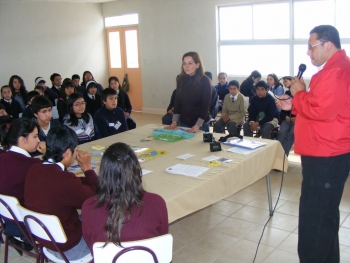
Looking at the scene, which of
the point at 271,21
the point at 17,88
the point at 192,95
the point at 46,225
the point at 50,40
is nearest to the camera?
the point at 46,225

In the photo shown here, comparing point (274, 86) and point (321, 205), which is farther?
point (274, 86)

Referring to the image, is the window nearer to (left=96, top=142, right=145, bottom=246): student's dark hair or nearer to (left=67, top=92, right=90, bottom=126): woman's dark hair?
(left=67, top=92, right=90, bottom=126): woman's dark hair

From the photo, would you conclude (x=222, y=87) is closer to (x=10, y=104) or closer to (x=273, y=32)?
(x=273, y=32)

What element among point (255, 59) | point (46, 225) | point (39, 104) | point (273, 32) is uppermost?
point (273, 32)

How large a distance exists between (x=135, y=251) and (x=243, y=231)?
5.80ft

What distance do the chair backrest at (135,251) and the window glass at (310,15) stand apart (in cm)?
596

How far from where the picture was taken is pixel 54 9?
908cm

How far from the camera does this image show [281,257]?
2738mm

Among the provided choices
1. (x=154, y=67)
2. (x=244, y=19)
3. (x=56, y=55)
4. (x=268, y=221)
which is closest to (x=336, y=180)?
(x=268, y=221)

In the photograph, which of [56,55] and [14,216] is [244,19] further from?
[14,216]

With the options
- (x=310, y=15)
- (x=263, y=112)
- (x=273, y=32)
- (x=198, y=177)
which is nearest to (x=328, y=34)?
(x=198, y=177)

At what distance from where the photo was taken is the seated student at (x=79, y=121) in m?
3.84

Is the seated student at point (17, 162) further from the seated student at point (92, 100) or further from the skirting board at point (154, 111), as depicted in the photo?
the skirting board at point (154, 111)

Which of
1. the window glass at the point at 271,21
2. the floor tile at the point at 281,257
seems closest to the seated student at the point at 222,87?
the window glass at the point at 271,21
